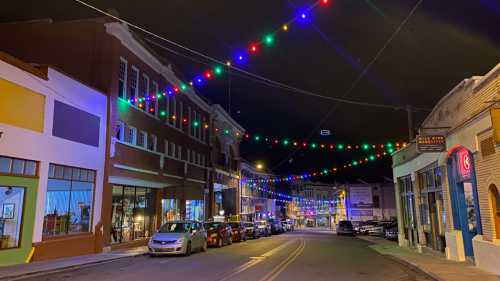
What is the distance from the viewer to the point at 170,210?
1227 inches

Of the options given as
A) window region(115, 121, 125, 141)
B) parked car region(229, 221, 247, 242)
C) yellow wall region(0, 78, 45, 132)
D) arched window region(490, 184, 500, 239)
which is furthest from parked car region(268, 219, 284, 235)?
arched window region(490, 184, 500, 239)

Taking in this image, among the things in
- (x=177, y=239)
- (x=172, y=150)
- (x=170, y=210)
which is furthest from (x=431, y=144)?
(x=172, y=150)

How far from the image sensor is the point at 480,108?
1291 cm

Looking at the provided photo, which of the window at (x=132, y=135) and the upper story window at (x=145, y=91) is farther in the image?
the upper story window at (x=145, y=91)

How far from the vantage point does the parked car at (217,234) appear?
25.9m

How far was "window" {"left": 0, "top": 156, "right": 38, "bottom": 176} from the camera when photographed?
50.2 feet

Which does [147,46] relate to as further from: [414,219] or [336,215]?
[336,215]

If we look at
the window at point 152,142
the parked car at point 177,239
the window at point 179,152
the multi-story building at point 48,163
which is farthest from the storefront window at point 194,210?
the multi-story building at point 48,163

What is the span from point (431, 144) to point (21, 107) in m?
15.8

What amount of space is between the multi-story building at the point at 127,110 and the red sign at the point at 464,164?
1632 cm

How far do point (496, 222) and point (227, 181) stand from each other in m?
38.2

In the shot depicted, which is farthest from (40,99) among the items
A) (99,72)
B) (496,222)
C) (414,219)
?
(414,219)

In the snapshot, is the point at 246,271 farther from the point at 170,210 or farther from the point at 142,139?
the point at 170,210

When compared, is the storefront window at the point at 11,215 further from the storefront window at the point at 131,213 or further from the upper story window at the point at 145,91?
the upper story window at the point at 145,91
